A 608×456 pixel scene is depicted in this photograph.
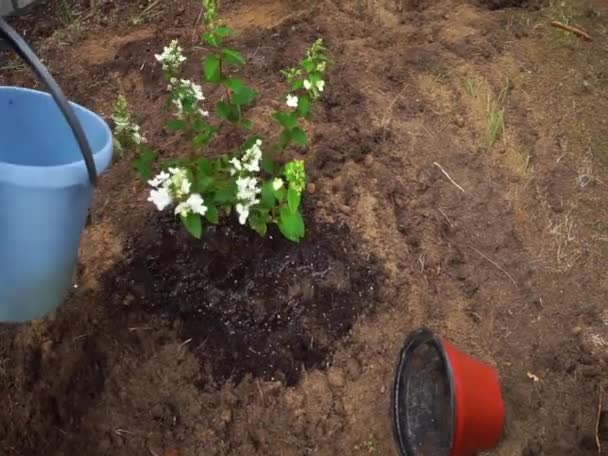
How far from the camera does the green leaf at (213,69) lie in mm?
1966

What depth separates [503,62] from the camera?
2.84m

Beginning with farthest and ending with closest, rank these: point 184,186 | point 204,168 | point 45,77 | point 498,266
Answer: point 498,266
point 204,168
point 184,186
point 45,77

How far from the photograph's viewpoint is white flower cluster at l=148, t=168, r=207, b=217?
70.2 inches

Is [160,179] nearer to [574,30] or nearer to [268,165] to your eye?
[268,165]

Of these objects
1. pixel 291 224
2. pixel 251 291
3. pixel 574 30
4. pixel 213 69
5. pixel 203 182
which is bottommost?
pixel 251 291

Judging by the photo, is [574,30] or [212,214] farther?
[574,30]

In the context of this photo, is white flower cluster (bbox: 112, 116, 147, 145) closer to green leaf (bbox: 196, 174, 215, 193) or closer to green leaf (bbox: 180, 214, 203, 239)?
green leaf (bbox: 196, 174, 215, 193)

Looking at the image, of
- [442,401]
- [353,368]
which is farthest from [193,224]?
[442,401]

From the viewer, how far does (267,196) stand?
199cm

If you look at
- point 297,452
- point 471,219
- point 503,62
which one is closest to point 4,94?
point 297,452

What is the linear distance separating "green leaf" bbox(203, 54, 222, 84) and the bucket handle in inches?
22.4

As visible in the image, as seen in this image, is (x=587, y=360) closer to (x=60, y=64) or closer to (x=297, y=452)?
(x=297, y=452)

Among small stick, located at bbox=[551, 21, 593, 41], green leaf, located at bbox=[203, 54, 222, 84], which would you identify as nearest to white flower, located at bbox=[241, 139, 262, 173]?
green leaf, located at bbox=[203, 54, 222, 84]

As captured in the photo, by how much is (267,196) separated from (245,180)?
0.34 feet
